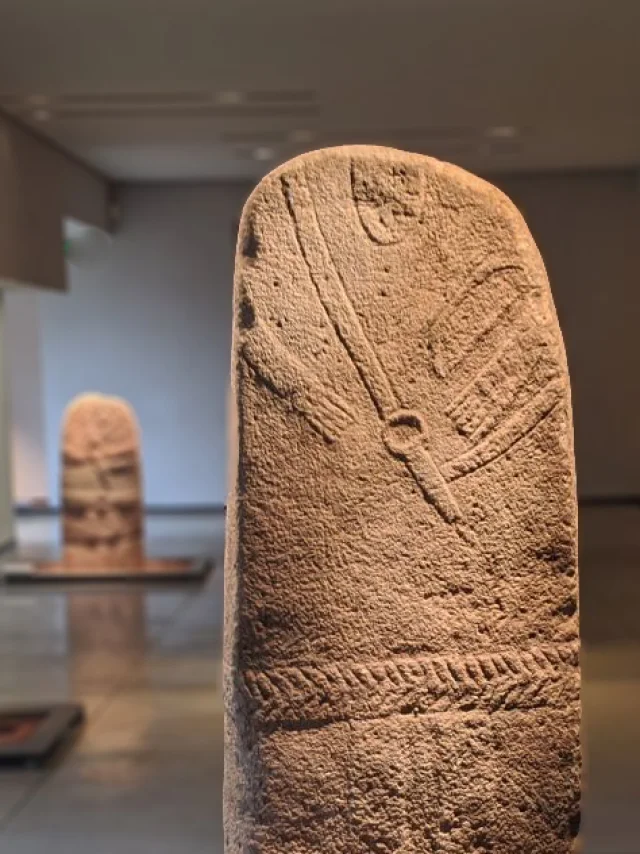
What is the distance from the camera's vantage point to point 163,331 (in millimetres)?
11211

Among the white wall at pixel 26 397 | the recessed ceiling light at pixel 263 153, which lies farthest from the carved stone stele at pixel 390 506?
the white wall at pixel 26 397

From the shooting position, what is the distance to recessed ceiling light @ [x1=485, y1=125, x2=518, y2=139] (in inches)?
287

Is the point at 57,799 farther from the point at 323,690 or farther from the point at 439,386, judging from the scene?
the point at 439,386

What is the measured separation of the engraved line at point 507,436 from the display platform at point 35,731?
111 inches

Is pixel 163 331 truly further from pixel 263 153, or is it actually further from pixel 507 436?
pixel 507 436

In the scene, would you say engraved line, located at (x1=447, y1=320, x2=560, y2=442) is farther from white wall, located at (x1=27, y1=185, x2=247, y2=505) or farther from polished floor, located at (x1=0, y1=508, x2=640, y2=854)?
white wall, located at (x1=27, y1=185, x2=247, y2=505)

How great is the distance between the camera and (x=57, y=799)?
13.8 ft

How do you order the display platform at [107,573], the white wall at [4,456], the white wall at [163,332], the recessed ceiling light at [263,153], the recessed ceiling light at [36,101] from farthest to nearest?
the white wall at [163,332] → the white wall at [4,456] → the recessed ceiling light at [263,153] → the display platform at [107,573] → the recessed ceiling light at [36,101]

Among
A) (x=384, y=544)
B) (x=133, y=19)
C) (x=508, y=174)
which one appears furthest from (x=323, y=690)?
(x=508, y=174)

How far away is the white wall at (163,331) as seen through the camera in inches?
439

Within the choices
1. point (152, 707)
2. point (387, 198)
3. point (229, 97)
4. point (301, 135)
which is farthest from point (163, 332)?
point (387, 198)

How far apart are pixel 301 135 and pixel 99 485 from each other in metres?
2.64

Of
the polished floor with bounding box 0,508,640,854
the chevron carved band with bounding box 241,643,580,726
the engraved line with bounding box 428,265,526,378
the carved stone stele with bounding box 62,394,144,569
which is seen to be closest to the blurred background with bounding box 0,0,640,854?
the polished floor with bounding box 0,508,640,854

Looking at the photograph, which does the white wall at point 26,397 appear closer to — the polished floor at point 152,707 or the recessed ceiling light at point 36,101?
the polished floor at point 152,707
